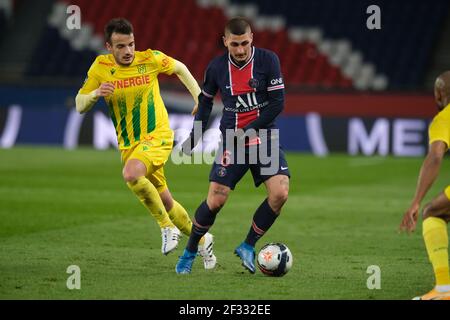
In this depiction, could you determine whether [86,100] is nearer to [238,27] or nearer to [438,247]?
[238,27]

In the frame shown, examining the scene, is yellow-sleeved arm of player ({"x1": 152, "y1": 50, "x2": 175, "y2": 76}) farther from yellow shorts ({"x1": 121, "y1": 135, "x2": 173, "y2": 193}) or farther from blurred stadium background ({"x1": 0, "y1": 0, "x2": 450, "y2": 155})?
blurred stadium background ({"x1": 0, "y1": 0, "x2": 450, "y2": 155})

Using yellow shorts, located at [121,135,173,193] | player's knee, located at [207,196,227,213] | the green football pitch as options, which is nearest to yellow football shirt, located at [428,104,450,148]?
the green football pitch

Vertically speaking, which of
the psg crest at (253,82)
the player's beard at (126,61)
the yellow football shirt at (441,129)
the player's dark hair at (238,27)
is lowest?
the yellow football shirt at (441,129)

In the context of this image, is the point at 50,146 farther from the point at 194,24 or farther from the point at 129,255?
the point at 129,255

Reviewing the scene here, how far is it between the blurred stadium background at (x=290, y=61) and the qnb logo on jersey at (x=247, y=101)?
13.6 m

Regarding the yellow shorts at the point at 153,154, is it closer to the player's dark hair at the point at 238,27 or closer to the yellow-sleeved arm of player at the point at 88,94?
the yellow-sleeved arm of player at the point at 88,94

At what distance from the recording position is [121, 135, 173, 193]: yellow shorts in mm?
8656

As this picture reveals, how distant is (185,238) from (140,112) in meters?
2.26

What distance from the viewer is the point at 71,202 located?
13.6 meters

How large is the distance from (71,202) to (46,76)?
47.9 feet

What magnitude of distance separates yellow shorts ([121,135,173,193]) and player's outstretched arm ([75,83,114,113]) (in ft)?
2.06

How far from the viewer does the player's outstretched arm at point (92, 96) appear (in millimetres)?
8312

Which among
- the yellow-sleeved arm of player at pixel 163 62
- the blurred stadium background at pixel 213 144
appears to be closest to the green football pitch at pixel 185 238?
the blurred stadium background at pixel 213 144

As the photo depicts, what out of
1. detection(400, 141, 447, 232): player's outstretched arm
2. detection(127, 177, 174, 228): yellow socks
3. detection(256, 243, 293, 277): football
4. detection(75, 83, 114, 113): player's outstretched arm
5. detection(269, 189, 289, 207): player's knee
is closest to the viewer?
detection(400, 141, 447, 232): player's outstretched arm
